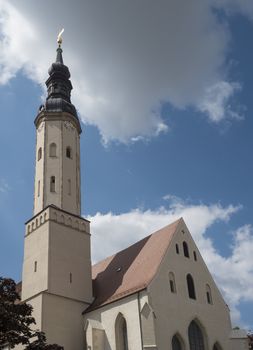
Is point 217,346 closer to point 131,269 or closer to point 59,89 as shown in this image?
point 131,269

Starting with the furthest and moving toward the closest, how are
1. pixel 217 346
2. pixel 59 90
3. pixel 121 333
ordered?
pixel 59 90, pixel 217 346, pixel 121 333

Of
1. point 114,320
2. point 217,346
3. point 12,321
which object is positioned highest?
point 114,320

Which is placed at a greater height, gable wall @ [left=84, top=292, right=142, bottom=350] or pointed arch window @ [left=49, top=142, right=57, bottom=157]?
pointed arch window @ [left=49, top=142, right=57, bottom=157]

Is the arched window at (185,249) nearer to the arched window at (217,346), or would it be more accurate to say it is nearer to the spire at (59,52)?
the arched window at (217,346)

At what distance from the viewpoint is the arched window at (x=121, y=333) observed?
26.3m

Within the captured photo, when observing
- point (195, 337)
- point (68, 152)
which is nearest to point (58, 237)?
point (68, 152)

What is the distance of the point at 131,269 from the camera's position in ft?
100.0

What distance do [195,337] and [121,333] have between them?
4550 millimetres

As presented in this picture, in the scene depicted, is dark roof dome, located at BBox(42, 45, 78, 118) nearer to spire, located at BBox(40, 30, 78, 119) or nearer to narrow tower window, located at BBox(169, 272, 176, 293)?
spire, located at BBox(40, 30, 78, 119)

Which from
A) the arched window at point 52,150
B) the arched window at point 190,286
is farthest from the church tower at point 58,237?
the arched window at point 190,286

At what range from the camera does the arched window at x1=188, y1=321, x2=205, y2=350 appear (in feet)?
89.0

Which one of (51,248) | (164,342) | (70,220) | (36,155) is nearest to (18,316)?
(164,342)

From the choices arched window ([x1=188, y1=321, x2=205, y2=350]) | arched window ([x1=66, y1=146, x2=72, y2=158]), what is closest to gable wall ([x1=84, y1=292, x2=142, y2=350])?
arched window ([x1=188, y1=321, x2=205, y2=350])

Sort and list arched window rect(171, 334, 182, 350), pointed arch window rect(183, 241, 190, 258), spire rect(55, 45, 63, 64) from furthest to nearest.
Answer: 1. spire rect(55, 45, 63, 64)
2. pointed arch window rect(183, 241, 190, 258)
3. arched window rect(171, 334, 182, 350)
